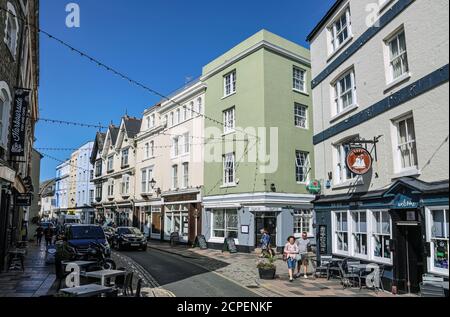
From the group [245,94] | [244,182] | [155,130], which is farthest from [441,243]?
[155,130]

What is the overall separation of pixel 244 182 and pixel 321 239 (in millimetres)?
9042

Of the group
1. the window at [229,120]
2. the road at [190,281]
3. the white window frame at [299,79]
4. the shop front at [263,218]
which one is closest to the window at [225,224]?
the shop front at [263,218]

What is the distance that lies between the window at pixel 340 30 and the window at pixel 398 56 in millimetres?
2924

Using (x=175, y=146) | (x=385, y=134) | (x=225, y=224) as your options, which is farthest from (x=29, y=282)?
(x=175, y=146)

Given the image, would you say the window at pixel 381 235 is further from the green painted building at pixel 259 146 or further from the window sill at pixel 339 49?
the green painted building at pixel 259 146

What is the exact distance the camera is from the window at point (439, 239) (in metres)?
8.65

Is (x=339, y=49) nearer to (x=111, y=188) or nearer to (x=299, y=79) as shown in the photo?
(x=299, y=79)

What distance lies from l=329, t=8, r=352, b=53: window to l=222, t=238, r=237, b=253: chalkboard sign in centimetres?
1355

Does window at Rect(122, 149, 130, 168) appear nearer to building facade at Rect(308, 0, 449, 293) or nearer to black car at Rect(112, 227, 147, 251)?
black car at Rect(112, 227, 147, 251)

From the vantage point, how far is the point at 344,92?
569 inches

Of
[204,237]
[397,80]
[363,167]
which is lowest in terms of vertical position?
[204,237]
